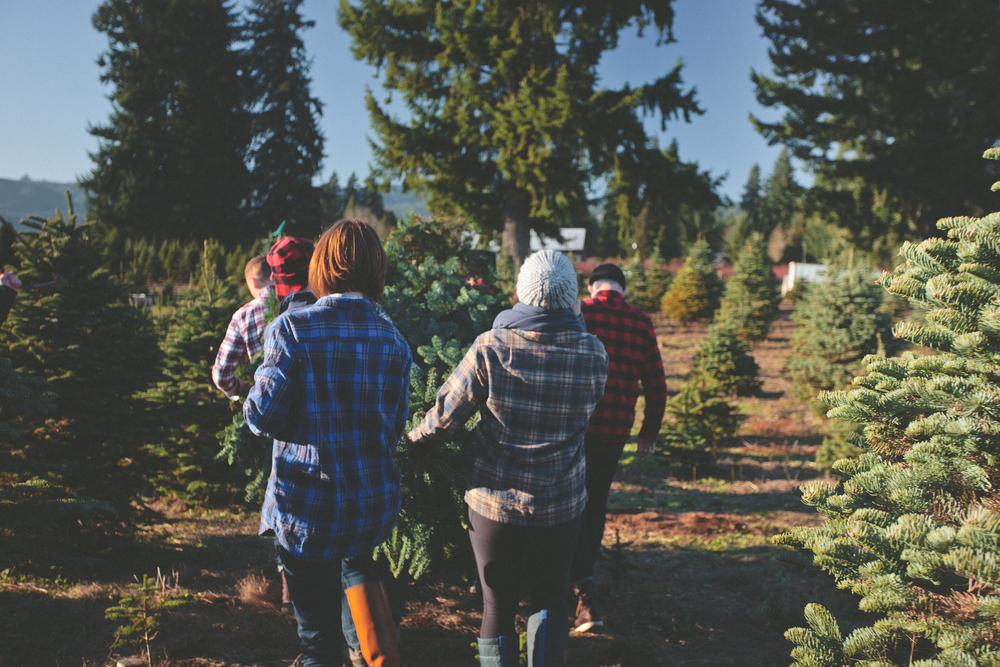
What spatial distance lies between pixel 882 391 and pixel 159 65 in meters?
37.8

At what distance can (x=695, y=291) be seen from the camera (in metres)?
17.2

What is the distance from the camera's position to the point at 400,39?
12789 millimetres

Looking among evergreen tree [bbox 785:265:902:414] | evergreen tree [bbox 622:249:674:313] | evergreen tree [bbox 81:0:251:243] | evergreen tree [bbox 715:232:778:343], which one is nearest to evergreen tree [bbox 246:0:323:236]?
evergreen tree [bbox 81:0:251:243]

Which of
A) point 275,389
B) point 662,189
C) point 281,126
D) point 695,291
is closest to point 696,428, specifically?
point 275,389

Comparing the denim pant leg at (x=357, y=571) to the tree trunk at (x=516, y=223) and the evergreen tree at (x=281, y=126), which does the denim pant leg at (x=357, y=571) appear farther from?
the evergreen tree at (x=281, y=126)

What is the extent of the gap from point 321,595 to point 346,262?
3.70ft

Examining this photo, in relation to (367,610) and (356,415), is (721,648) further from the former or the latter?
(356,415)

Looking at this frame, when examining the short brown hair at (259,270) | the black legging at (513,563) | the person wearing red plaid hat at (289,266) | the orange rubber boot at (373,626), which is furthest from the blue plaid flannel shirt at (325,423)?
the short brown hair at (259,270)

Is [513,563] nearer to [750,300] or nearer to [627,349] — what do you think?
[627,349]

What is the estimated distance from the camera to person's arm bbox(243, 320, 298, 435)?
1.80 meters

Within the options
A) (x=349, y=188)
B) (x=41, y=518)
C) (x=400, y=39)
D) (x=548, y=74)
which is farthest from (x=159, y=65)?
(x=349, y=188)

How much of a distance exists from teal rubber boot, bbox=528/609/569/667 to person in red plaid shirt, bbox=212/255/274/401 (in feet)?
5.63

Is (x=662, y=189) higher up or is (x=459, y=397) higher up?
(x=662, y=189)

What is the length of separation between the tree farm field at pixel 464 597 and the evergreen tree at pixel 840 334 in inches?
167
